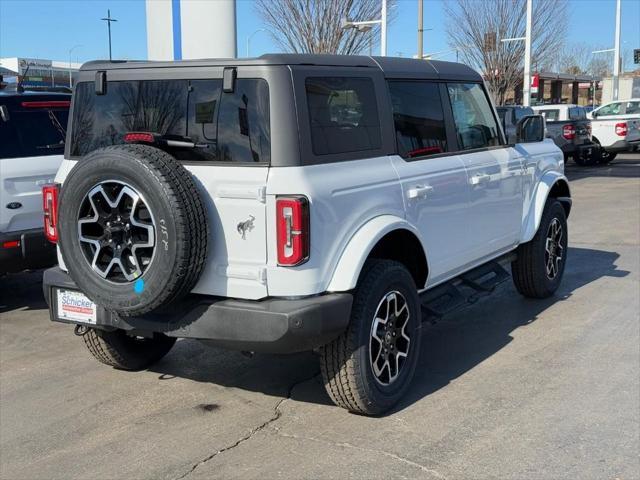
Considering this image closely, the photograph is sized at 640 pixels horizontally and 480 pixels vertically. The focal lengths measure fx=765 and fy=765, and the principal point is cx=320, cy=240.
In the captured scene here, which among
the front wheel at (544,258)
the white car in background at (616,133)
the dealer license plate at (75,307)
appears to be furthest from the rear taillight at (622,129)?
the dealer license plate at (75,307)

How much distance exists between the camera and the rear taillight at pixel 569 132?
21781mm

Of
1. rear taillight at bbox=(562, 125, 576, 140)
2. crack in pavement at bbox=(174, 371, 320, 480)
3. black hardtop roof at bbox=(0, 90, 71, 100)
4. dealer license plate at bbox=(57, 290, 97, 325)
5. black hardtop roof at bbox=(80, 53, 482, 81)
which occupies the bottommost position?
crack in pavement at bbox=(174, 371, 320, 480)

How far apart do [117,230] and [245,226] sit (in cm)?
67

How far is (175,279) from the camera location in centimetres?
379

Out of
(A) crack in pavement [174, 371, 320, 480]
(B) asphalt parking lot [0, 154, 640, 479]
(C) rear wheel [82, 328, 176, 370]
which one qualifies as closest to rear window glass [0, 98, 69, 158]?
(B) asphalt parking lot [0, 154, 640, 479]

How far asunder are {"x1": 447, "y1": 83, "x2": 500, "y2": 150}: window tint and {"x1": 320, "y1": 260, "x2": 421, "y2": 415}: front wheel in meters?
1.53

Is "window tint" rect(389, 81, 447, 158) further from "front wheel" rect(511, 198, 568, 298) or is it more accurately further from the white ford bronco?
"front wheel" rect(511, 198, 568, 298)

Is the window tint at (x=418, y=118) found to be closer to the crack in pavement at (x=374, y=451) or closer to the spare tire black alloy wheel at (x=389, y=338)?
the spare tire black alloy wheel at (x=389, y=338)

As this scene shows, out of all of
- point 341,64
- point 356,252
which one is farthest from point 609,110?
point 356,252

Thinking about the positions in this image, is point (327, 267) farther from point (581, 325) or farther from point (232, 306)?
point (581, 325)

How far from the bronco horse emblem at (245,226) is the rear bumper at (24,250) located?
10.9 ft

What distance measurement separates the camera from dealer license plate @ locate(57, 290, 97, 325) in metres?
4.39

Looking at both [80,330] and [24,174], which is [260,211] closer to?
[80,330]

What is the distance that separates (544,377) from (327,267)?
196 cm
